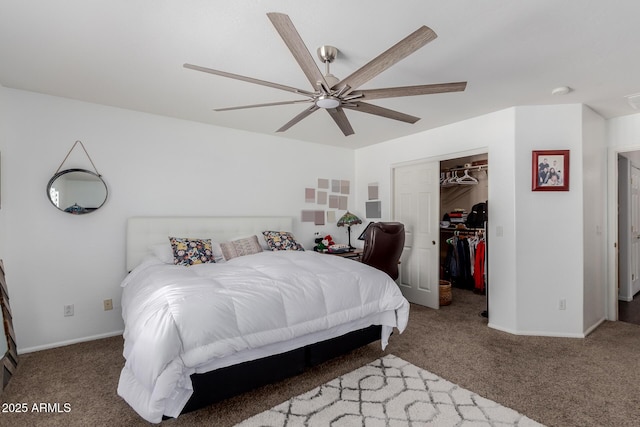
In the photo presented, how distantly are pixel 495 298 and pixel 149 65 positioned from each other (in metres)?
4.05

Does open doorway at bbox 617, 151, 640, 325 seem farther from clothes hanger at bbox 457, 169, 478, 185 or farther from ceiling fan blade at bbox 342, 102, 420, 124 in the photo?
ceiling fan blade at bbox 342, 102, 420, 124

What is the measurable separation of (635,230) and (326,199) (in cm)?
462

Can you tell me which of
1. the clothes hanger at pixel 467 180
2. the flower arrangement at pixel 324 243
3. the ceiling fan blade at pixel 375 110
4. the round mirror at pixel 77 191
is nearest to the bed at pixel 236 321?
the round mirror at pixel 77 191

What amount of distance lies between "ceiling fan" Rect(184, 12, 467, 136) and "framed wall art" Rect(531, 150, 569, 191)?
180cm

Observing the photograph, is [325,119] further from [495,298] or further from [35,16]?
[495,298]

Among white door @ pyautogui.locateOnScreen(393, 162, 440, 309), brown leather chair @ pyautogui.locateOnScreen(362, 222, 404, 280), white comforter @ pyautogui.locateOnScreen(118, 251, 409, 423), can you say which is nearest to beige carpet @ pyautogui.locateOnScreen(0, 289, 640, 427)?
white comforter @ pyautogui.locateOnScreen(118, 251, 409, 423)

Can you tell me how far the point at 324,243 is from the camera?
4762mm

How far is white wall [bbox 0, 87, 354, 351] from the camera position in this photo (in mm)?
2893

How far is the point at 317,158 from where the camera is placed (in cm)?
495

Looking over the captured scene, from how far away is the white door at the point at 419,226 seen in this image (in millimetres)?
4191

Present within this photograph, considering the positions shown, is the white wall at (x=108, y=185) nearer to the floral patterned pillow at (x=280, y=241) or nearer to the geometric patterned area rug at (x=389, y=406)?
the floral patterned pillow at (x=280, y=241)

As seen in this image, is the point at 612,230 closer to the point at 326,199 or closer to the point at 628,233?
the point at 628,233

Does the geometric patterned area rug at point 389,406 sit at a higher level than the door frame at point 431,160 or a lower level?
lower

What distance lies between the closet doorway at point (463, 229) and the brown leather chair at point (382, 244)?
1.50 m
